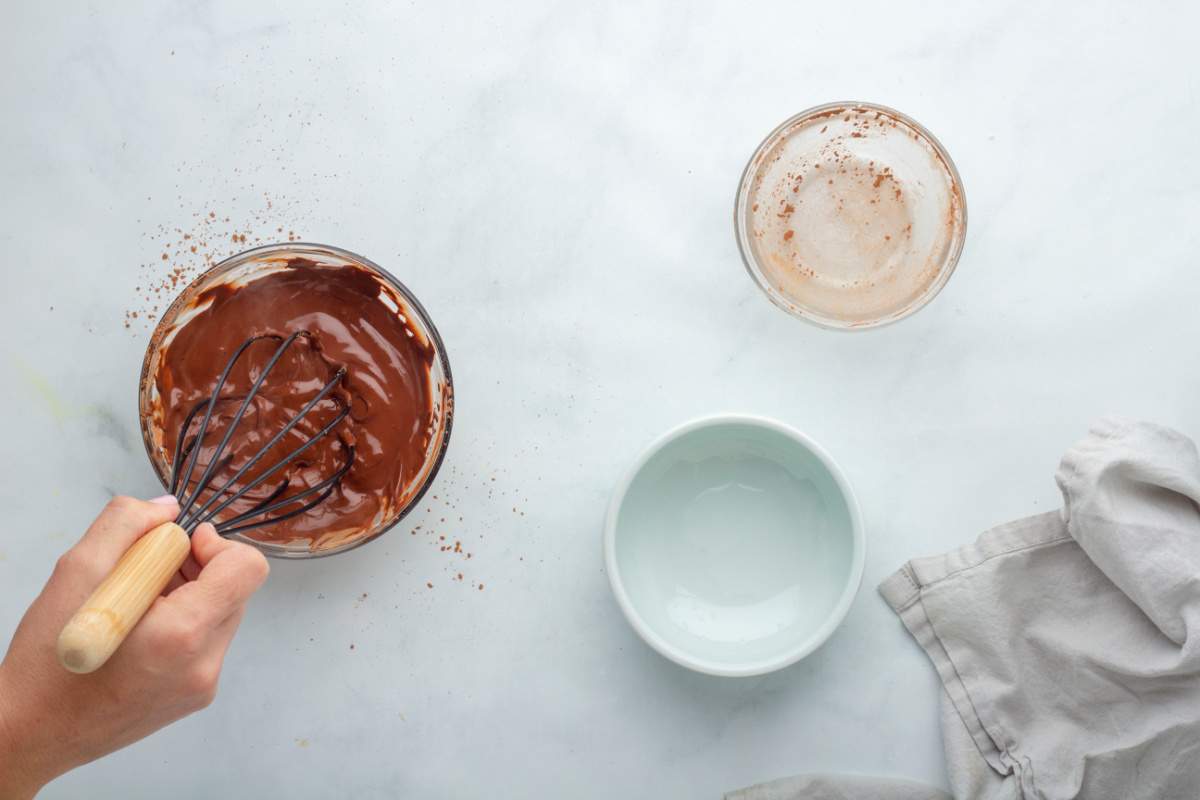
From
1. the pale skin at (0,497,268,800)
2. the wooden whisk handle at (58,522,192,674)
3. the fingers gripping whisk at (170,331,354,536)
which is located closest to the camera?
the wooden whisk handle at (58,522,192,674)

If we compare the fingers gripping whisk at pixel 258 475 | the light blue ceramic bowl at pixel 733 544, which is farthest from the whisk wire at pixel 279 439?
the light blue ceramic bowl at pixel 733 544

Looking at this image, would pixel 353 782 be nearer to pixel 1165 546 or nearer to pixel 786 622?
pixel 786 622

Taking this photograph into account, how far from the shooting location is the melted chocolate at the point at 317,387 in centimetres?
125

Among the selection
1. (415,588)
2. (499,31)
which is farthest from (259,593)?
(499,31)

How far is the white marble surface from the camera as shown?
133cm

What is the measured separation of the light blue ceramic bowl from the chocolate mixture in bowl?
29 centimetres

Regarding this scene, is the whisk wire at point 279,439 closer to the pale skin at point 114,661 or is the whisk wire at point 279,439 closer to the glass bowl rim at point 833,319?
the pale skin at point 114,661

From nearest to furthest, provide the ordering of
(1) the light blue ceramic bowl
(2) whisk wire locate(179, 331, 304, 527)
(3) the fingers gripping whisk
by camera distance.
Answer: (2) whisk wire locate(179, 331, 304, 527) → (3) the fingers gripping whisk → (1) the light blue ceramic bowl

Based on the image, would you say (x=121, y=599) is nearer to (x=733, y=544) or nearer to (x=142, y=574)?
(x=142, y=574)

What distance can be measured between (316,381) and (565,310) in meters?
0.33

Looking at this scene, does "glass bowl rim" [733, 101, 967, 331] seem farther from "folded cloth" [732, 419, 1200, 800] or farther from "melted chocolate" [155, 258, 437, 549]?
"melted chocolate" [155, 258, 437, 549]

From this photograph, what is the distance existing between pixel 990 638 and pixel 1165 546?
231 millimetres

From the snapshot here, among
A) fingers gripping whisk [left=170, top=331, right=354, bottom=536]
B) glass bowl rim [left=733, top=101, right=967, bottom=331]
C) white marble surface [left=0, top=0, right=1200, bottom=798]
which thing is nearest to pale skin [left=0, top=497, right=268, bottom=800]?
fingers gripping whisk [left=170, top=331, right=354, bottom=536]

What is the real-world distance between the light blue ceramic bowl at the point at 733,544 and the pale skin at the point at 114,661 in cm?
49
